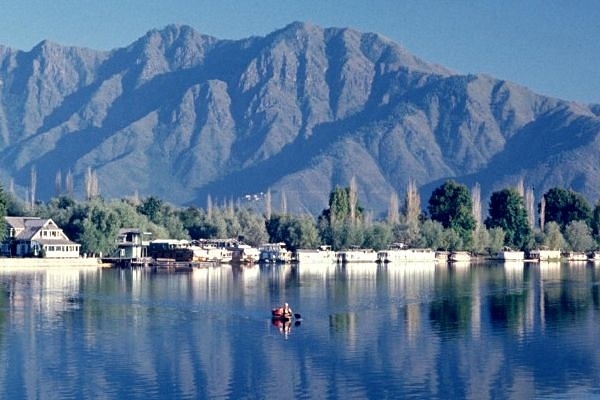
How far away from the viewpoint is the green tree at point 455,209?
18207 cm

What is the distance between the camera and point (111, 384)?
4666 cm

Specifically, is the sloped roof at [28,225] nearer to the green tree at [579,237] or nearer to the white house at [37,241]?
the white house at [37,241]

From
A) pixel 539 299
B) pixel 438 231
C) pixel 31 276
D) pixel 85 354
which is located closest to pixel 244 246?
pixel 438 231

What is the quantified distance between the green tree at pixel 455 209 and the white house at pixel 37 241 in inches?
2569

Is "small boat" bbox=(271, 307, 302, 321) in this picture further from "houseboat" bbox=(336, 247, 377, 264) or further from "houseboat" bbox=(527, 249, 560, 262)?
"houseboat" bbox=(527, 249, 560, 262)

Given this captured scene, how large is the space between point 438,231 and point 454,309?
100727 millimetres

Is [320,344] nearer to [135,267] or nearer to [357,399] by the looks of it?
[357,399]

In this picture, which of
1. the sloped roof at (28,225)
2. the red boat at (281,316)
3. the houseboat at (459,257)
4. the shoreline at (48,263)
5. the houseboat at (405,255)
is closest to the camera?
the red boat at (281,316)

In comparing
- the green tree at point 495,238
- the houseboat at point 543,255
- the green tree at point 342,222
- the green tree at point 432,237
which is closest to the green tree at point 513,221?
the houseboat at point 543,255

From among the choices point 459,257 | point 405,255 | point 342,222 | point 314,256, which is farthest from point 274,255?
point 459,257

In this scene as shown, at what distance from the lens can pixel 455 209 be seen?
601ft

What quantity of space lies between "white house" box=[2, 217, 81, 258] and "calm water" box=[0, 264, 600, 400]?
35240mm

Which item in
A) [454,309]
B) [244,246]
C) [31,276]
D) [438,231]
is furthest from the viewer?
[438,231]

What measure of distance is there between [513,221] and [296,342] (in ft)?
442
